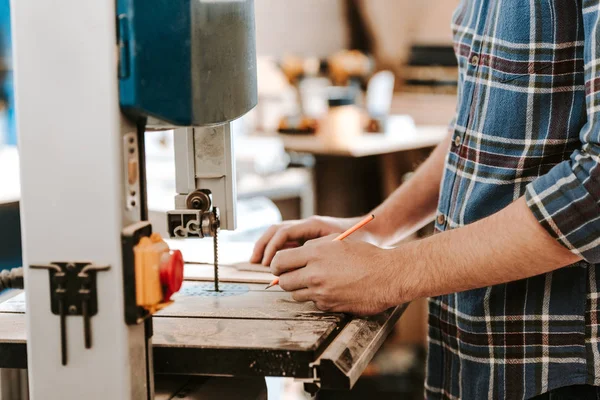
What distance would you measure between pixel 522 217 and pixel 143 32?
56 centimetres

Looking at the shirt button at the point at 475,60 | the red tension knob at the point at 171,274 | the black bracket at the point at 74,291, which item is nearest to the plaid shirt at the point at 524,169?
the shirt button at the point at 475,60

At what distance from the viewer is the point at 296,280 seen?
1.17 metres

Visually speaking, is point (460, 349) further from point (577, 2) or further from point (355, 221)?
point (577, 2)

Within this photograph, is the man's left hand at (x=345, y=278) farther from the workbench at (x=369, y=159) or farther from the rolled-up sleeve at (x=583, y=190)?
the workbench at (x=369, y=159)

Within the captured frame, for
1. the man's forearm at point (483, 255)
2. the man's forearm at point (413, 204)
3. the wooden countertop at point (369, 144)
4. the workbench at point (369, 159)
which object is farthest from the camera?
the workbench at point (369, 159)

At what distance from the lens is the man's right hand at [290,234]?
1.47 metres

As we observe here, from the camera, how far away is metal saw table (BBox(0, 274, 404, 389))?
975 millimetres

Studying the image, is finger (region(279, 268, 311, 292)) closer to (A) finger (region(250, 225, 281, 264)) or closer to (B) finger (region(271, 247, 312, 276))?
(B) finger (region(271, 247, 312, 276))

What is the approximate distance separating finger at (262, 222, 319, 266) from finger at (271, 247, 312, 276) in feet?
0.85

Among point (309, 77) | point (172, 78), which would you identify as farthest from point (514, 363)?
point (309, 77)

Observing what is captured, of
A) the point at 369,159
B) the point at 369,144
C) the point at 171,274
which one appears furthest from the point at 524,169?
the point at 369,159

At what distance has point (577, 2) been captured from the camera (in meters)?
1.14

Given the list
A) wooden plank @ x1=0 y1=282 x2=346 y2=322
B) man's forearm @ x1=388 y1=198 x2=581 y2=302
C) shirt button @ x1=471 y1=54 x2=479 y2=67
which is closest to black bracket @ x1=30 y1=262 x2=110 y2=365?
wooden plank @ x1=0 y1=282 x2=346 y2=322

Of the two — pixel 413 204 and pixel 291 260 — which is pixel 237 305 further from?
pixel 413 204
